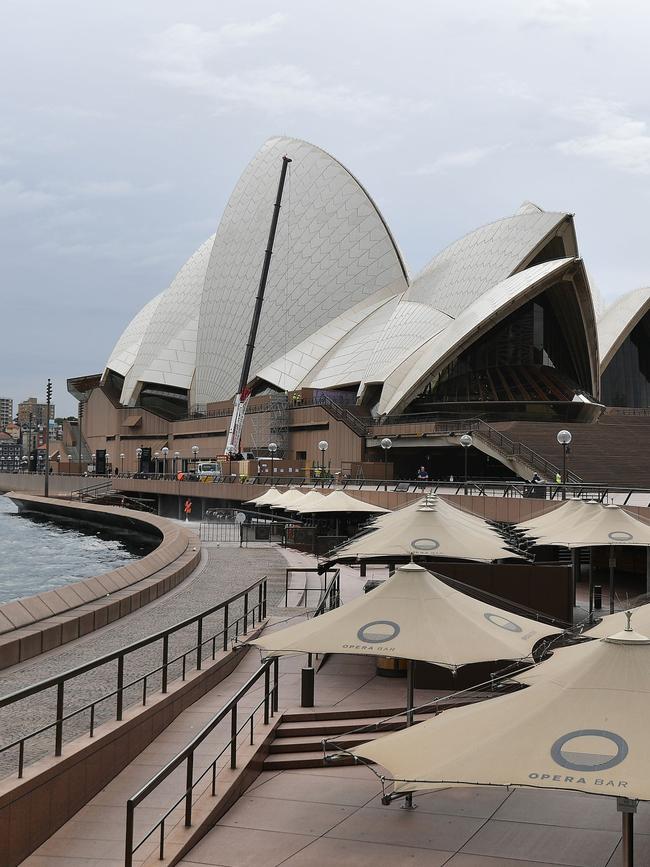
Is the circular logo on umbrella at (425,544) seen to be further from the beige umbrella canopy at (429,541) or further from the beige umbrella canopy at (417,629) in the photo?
the beige umbrella canopy at (417,629)

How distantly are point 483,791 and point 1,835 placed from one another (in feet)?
12.1

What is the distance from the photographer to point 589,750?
4195 mm

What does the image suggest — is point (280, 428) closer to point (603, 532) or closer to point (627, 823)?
point (603, 532)

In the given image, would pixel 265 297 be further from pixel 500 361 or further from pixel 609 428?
pixel 609 428

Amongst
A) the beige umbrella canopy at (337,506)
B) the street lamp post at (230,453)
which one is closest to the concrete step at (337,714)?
the beige umbrella canopy at (337,506)

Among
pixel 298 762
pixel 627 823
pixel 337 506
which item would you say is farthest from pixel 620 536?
pixel 337 506

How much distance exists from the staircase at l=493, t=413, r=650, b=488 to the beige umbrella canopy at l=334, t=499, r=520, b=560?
2091 cm

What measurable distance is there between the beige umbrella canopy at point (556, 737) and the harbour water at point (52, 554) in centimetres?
1839

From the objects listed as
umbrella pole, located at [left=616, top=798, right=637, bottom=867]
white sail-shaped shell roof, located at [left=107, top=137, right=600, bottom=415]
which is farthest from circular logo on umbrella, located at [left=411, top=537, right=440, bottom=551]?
white sail-shaped shell roof, located at [left=107, top=137, right=600, bottom=415]

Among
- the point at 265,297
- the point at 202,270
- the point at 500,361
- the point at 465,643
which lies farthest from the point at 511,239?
the point at 465,643

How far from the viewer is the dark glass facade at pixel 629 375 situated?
64.6m

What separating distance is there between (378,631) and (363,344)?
48.9 metres

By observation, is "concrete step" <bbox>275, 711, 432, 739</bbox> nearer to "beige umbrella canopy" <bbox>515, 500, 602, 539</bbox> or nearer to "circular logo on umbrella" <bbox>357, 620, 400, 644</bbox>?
"circular logo on umbrella" <bbox>357, 620, 400, 644</bbox>

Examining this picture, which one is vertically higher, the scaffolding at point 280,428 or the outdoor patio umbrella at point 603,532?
the scaffolding at point 280,428
